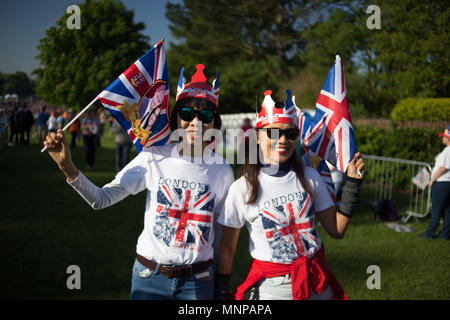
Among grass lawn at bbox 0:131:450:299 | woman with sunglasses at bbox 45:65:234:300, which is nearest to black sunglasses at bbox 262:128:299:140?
woman with sunglasses at bbox 45:65:234:300

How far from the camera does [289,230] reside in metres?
2.43

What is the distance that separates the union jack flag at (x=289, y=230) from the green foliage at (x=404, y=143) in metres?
8.82

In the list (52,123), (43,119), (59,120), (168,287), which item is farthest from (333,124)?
(43,119)

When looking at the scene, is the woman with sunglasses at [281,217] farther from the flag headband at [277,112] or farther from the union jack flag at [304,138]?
the union jack flag at [304,138]

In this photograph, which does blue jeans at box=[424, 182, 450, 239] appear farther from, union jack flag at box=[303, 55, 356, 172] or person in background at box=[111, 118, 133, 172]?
person in background at box=[111, 118, 133, 172]

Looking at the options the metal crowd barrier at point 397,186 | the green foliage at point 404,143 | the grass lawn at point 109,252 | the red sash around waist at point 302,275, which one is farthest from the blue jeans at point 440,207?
the red sash around waist at point 302,275

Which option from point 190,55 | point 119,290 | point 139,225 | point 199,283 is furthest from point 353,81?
point 190,55

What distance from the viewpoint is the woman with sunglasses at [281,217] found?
94.7 inches

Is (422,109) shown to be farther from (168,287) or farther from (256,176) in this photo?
(168,287)

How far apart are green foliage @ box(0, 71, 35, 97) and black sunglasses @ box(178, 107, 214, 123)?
2500 millimetres

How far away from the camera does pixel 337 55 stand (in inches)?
112

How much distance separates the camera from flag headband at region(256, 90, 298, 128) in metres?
2.53

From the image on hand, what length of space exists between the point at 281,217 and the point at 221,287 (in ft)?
1.97

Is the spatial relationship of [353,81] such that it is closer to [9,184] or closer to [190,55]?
[9,184]
